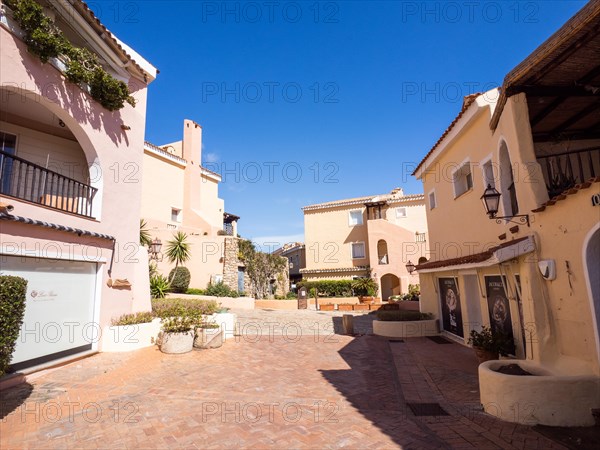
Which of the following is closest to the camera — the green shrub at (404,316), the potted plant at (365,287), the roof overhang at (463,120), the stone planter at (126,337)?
the roof overhang at (463,120)

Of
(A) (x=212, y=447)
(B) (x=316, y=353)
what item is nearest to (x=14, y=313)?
(A) (x=212, y=447)

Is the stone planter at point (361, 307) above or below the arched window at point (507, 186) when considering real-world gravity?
below

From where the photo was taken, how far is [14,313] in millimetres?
5477

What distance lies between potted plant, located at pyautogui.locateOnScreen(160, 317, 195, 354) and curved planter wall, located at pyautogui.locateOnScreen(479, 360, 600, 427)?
7.96 m

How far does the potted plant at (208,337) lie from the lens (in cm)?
1036

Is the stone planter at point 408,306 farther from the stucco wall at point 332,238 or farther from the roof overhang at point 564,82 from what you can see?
the roof overhang at point 564,82

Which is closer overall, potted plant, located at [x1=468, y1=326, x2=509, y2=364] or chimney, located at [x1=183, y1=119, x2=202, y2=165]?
potted plant, located at [x1=468, y1=326, x2=509, y2=364]

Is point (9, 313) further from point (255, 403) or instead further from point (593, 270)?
point (593, 270)

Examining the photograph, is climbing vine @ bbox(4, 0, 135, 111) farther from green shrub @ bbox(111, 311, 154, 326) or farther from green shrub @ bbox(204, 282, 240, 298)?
green shrub @ bbox(204, 282, 240, 298)

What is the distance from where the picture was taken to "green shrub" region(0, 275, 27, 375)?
5.19 meters

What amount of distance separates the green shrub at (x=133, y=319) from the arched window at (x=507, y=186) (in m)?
10.7

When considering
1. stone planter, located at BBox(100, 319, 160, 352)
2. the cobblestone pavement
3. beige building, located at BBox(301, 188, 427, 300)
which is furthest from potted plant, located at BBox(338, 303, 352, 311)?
stone planter, located at BBox(100, 319, 160, 352)

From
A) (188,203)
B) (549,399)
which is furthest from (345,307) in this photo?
(549,399)

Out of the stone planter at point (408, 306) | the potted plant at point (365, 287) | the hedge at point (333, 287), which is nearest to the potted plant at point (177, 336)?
the stone planter at point (408, 306)
